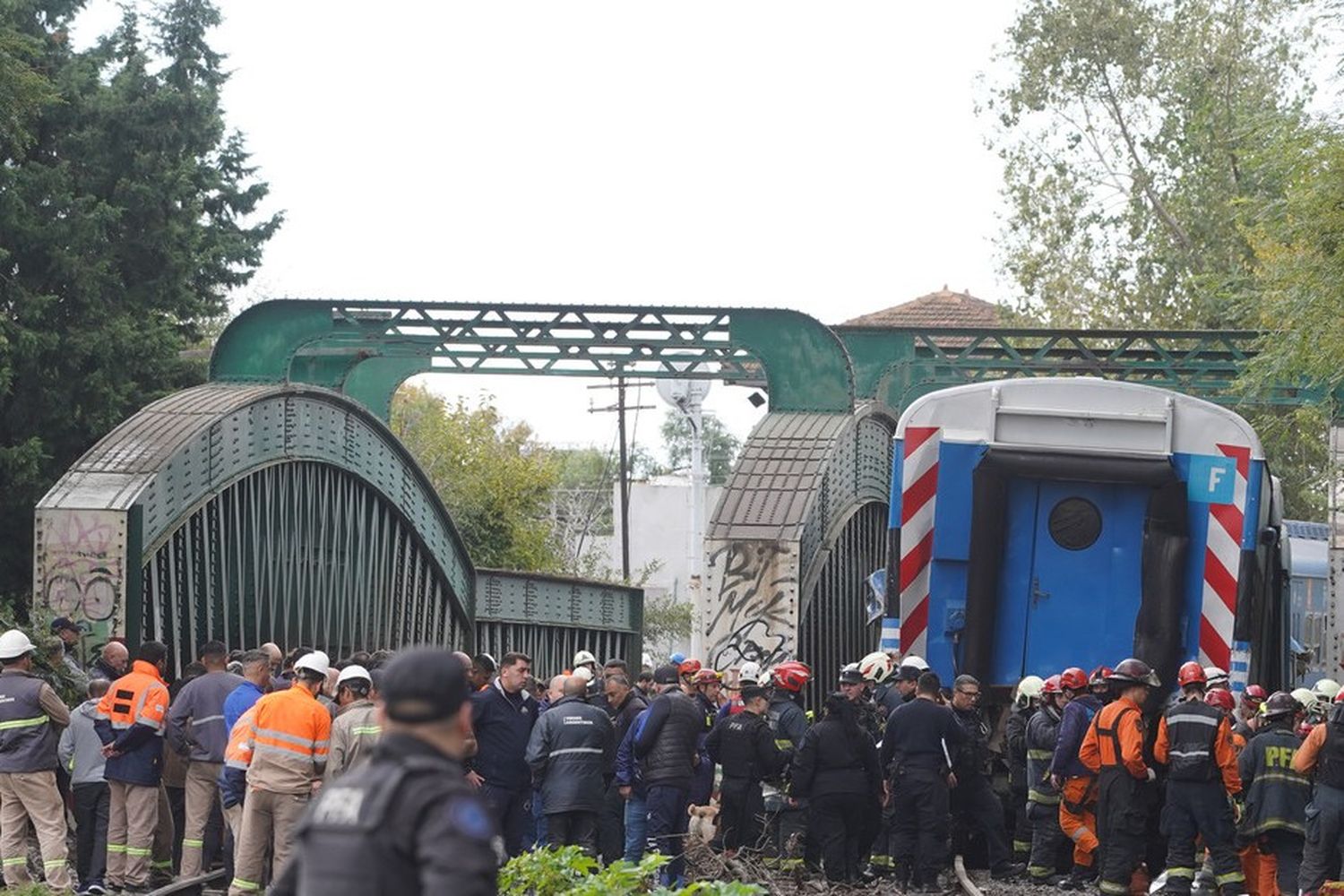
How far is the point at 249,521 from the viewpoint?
22203 mm

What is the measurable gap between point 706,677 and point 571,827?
318 centimetres

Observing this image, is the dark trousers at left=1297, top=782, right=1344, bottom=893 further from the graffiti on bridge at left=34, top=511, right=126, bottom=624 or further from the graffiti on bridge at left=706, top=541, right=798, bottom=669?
the graffiti on bridge at left=34, top=511, right=126, bottom=624

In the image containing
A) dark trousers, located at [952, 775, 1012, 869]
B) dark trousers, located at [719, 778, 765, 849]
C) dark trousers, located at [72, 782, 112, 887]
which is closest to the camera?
dark trousers, located at [72, 782, 112, 887]

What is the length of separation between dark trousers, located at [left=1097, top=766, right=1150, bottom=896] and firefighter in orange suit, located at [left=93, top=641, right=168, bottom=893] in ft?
21.4

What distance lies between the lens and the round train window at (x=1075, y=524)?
1664cm

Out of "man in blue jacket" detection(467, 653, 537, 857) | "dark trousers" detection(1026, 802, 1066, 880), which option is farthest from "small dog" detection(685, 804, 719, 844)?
"dark trousers" detection(1026, 802, 1066, 880)

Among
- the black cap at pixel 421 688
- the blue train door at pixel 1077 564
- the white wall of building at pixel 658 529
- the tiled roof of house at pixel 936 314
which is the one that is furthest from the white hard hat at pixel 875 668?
the white wall of building at pixel 658 529

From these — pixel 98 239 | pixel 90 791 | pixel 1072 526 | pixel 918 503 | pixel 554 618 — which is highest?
pixel 98 239

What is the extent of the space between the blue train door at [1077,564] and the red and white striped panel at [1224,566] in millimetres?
579

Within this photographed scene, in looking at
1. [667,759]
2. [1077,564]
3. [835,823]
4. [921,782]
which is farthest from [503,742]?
[1077,564]

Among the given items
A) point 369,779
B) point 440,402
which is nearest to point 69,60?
point 369,779

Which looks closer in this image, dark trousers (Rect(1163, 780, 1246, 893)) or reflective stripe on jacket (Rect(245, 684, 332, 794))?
reflective stripe on jacket (Rect(245, 684, 332, 794))

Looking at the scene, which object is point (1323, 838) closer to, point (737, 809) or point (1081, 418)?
point (1081, 418)

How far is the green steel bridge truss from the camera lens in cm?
2070
